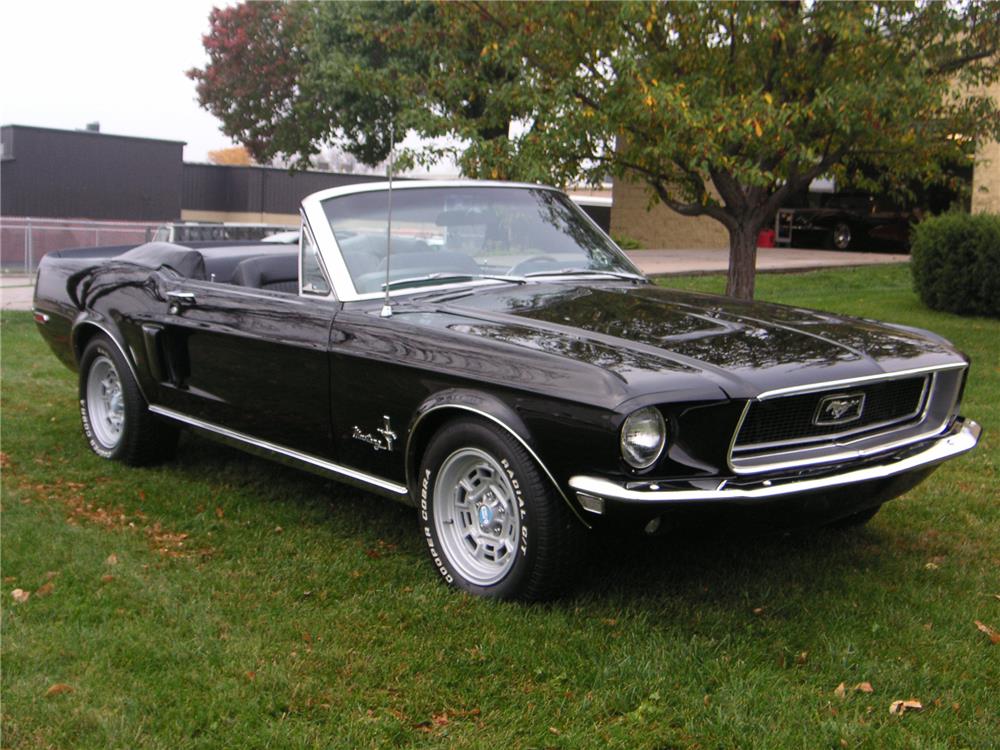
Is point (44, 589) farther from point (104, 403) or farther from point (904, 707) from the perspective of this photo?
point (904, 707)

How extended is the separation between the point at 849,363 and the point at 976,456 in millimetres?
2811

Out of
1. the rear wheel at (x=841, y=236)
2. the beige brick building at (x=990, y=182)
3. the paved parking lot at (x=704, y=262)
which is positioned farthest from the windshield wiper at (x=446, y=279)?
the rear wheel at (x=841, y=236)

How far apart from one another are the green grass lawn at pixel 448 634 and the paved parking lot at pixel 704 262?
38.2 ft

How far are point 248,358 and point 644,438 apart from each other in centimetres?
218

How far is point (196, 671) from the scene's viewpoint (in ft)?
11.6

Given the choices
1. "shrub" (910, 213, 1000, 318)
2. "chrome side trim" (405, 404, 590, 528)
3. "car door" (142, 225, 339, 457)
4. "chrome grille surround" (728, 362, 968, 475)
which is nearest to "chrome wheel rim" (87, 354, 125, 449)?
"car door" (142, 225, 339, 457)

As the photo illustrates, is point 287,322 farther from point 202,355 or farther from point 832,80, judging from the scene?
point 832,80

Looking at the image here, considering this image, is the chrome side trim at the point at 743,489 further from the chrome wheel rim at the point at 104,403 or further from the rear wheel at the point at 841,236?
the rear wheel at the point at 841,236

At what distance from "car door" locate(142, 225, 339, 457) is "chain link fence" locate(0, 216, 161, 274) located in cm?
2044

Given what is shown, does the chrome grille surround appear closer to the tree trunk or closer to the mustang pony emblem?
the mustang pony emblem

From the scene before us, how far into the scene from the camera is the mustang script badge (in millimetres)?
3930

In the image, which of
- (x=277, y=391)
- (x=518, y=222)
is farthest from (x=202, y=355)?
(x=518, y=222)

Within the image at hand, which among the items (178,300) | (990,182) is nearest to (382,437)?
(178,300)

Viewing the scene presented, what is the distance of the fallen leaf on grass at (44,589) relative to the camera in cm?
422
